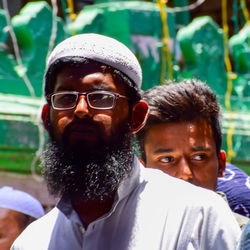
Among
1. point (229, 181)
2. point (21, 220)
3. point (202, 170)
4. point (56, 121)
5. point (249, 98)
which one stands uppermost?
point (56, 121)

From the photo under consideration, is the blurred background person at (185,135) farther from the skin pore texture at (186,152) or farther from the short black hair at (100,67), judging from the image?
the short black hair at (100,67)

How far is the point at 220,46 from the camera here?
6.21 meters

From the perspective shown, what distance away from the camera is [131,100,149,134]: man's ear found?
2088mm

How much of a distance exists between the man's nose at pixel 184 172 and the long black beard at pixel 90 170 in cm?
55

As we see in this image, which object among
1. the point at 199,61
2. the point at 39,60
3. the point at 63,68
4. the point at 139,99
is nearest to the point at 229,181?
the point at 139,99

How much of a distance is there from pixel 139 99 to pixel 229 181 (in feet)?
3.25

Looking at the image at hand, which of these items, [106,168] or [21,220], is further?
[21,220]

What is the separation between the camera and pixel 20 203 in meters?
3.53

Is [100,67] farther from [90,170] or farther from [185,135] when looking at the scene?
[185,135]

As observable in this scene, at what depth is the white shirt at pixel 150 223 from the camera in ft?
5.88

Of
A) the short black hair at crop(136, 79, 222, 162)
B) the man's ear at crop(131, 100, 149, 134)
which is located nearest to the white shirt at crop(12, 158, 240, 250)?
the man's ear at crop(131, 100, 149, 134)

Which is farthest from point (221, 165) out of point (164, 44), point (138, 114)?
point (164, 44)

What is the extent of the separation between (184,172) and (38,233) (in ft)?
2.56

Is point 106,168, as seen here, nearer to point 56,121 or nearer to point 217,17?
point 56,121
